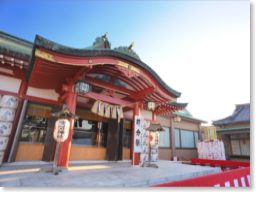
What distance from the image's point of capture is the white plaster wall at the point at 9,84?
5891 millimetres

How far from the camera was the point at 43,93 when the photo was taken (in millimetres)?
6918

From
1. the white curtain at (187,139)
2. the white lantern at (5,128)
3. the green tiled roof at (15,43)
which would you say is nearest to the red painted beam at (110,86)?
the white lantern at (5,128)

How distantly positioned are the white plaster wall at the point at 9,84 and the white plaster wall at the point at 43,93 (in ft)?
1.53

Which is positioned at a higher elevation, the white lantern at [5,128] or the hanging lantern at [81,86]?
the hanging lantern at [81,86]

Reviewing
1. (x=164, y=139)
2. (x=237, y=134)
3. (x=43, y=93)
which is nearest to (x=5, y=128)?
(x=43, y=93)

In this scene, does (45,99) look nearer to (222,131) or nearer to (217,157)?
(217,157)

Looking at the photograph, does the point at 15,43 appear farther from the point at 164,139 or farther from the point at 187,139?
the point at 187,139

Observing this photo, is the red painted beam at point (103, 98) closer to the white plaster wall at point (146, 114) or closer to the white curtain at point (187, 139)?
the white plaster wall at point (146, 114)

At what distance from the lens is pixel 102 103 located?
643 cm

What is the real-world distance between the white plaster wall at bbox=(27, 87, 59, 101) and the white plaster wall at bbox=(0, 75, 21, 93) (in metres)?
0.47

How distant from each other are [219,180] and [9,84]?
8007mm

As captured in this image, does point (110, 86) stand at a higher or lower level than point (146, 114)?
higher

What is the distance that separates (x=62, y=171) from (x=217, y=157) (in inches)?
509

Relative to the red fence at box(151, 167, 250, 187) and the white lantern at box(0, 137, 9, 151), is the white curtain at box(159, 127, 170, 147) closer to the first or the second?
the red fence at box(151, 167, 250, 187)
